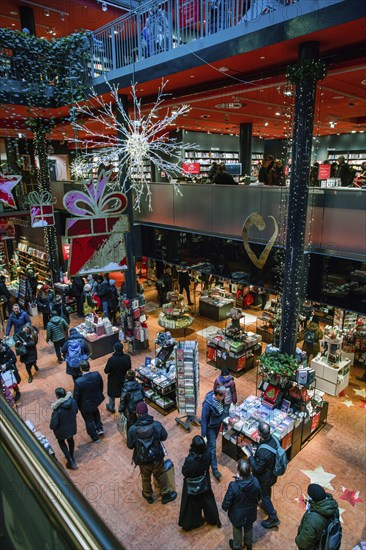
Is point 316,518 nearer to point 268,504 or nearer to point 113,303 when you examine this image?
point 268,504

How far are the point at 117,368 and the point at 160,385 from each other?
3.24 ft

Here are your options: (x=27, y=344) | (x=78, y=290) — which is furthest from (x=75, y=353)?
(x=78, y=290)

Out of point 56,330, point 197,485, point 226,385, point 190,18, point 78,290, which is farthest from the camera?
point 78,290

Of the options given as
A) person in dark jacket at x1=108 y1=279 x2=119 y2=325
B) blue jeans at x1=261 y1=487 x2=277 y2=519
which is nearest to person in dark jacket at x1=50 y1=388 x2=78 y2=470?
blue jeans at x1=261 y1=487 x2=277 y2=519

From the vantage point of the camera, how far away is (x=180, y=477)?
5758mm

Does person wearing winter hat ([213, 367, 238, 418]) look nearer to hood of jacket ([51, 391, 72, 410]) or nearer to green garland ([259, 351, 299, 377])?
green garland ([259, 351, 299, 377])

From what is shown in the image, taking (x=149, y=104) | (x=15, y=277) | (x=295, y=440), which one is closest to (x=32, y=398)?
(x=295, y=440)

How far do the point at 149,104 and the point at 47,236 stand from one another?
6.14 meters

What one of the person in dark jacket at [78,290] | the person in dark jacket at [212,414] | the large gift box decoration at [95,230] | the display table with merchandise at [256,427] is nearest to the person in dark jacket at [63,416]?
the large gift box decoration at [95,230]

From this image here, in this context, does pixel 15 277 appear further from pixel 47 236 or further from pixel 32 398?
pixel 32 398

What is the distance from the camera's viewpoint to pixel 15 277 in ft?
50.9

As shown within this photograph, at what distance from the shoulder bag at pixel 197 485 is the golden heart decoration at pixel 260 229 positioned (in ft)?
15.2

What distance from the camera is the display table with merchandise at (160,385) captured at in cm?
732

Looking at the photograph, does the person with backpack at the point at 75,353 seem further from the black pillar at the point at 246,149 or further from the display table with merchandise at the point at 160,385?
the black pillar at the point at 246,149
